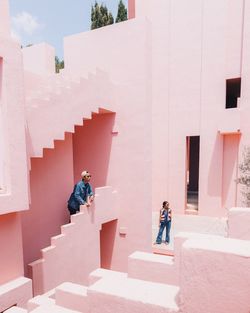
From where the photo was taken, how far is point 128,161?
872cm

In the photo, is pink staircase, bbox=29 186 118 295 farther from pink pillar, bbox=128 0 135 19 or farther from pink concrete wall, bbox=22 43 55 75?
pink pillar, bbox=128 0 135 19

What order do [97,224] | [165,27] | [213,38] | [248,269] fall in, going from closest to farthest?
1. [248,269]
2. [97,224]
3. [213,38]
4. [165,27]

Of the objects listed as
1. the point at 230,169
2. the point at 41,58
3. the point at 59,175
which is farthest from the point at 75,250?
the point at 230,169

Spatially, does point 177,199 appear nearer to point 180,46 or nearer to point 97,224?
point 97,224

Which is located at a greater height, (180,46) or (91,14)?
(91,14)

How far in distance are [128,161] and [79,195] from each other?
2.59m

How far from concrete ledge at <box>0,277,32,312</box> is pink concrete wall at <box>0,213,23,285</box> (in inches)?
5.2

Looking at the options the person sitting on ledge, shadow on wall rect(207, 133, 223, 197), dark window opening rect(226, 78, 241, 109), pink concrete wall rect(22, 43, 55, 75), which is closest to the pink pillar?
pink concrete wall rect(22, 43, 55, 75)

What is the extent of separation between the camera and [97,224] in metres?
7.56

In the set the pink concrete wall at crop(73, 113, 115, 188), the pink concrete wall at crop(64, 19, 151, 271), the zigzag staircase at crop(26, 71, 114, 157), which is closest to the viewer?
the zigzag staircase at crop(26, 71, 114, 157)

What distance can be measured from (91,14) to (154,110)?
14.9m

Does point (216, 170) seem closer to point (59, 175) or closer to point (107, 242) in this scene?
point (107, 242)

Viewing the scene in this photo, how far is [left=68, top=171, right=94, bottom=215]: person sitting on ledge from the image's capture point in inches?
265

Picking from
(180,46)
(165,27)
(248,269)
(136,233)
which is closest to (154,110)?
(180,46)
